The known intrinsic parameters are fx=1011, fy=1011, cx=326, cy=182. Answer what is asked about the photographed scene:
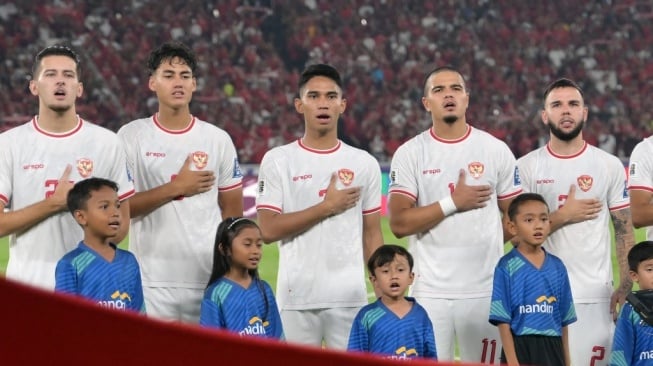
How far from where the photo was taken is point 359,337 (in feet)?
14.8

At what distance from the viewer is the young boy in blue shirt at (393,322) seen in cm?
448

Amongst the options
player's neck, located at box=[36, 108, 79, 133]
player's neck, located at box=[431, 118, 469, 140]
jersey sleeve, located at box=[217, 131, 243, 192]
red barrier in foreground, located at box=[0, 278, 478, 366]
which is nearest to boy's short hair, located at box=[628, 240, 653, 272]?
player's neck, located at box=[431, 118, 469, 140]

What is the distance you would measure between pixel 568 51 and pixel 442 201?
22.6m

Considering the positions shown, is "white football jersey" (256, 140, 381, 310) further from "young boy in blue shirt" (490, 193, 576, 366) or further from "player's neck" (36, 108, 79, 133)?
"player's neck" (36, 108, 79, 133)

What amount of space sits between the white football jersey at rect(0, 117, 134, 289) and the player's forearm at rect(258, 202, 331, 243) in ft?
2.22

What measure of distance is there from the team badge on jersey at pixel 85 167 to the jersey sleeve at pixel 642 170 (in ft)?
8.92

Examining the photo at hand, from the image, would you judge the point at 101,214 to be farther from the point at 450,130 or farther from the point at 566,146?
the point at 566,146

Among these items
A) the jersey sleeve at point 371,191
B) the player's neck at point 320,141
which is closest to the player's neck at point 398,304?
the jersey sleeve at point 371,191

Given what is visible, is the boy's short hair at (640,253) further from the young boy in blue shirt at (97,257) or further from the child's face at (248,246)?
the young boy in blue shirt at (97,257)

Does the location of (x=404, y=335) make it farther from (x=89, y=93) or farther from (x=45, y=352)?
(x=89, y=93)

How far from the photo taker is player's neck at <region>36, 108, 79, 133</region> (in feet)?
15.0

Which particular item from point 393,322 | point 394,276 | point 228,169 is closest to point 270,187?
point 228,169

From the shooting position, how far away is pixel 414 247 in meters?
5.09

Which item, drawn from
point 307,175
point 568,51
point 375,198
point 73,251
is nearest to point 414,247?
point 375,198
